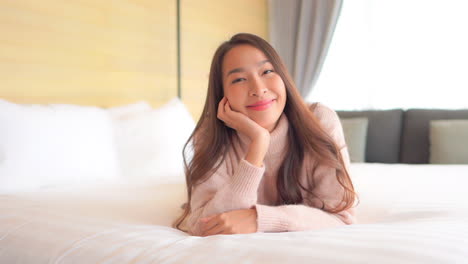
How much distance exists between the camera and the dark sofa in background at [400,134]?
9.37 ft

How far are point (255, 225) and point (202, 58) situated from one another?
8.06 ft

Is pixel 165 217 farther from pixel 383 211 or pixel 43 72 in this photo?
pixel 43 72

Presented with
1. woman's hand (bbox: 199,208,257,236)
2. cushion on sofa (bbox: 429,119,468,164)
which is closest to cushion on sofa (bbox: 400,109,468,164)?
cushion on sofa (bbox: 429,119,468,164)

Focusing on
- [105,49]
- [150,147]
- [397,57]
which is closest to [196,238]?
[150,147]

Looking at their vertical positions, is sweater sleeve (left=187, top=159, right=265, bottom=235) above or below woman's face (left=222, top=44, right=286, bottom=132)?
below

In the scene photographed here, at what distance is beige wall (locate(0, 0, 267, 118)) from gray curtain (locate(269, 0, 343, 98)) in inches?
25.5

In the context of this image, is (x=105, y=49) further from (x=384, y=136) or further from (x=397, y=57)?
(x=397, y=57)

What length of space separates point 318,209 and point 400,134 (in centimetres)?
212

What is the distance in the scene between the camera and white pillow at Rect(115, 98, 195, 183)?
2037 mm

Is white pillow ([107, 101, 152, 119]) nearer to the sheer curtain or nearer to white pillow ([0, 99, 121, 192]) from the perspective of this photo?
white pillow ([0, 99, 121, 192])

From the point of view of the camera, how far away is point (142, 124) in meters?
2.16

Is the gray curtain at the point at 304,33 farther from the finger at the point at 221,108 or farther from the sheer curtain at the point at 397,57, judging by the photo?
the finger at the point at 221,108

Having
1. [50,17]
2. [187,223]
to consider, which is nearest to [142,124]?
[50,17]

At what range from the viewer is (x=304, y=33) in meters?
3.72
